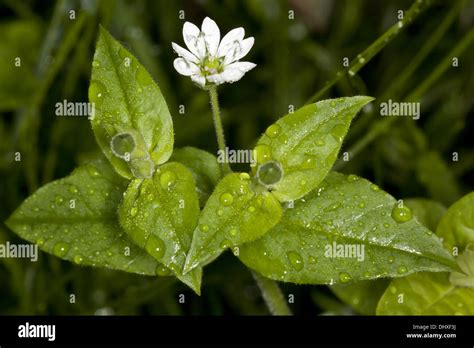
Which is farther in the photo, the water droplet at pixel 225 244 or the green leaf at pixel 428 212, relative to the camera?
the green leaf at pixel 428 212

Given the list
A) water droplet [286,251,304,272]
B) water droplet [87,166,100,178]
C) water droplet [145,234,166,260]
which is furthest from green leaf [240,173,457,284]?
water droplet [87,166,100,178]

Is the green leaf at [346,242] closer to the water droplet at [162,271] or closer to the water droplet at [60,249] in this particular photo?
the water droplet at [162,271]

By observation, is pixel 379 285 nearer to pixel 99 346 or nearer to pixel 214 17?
pixel 99 346

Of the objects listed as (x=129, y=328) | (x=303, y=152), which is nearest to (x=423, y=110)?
(x=303, y=152)

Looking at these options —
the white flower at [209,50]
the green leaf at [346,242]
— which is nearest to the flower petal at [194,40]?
the white flower at [209,50]

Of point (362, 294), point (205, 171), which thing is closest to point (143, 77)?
point (205, 171)

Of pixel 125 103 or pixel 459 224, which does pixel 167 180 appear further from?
pixel 459 224
